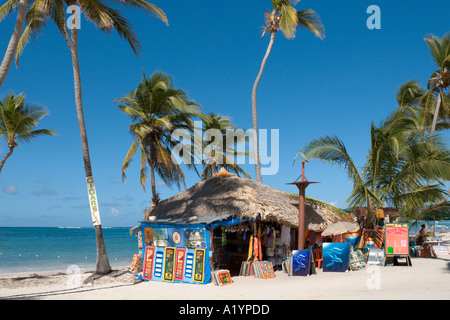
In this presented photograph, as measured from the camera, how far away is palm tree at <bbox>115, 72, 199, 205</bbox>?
1704cm

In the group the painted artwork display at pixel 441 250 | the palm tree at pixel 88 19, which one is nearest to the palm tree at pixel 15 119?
the palm tree at pixel 88 19

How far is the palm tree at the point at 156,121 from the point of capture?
17044 millimetres

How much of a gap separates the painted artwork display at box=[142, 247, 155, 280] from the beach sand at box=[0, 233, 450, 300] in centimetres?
34

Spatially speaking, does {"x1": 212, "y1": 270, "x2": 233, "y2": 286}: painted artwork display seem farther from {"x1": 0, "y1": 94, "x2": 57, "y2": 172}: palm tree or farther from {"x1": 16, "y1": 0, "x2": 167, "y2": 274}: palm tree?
{"x1": 0, "y1": 94, "x2": 57, "y2": 172}: palm tree

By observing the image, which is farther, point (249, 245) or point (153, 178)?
point (153, 178)

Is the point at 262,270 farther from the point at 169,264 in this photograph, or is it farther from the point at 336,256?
the point at 169,264

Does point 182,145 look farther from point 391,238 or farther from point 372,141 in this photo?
point 391,238

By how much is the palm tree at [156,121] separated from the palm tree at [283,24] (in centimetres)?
317

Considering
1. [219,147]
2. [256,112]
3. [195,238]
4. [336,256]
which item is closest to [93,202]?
[195,238]

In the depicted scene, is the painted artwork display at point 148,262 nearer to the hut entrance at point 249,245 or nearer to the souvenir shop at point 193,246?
the souvenir shop at point 193,246

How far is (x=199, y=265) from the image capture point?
36.5ft

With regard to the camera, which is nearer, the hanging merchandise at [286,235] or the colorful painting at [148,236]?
the colorful painting at [148,236]

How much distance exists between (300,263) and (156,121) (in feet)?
28.1

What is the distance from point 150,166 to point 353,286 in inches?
430
